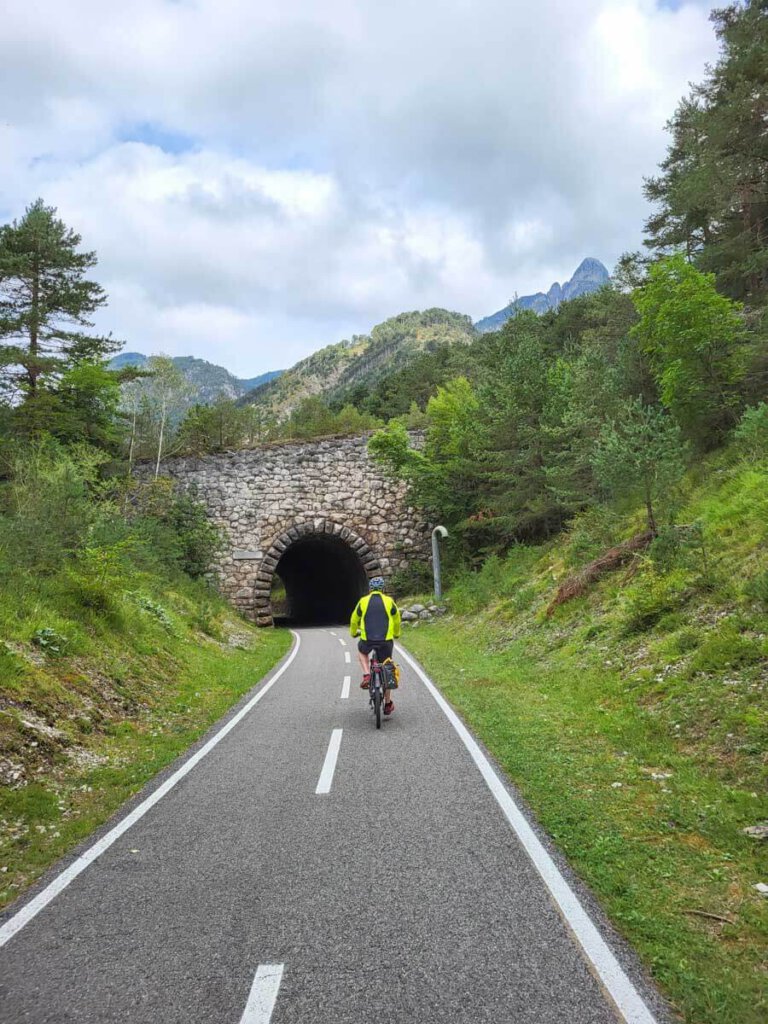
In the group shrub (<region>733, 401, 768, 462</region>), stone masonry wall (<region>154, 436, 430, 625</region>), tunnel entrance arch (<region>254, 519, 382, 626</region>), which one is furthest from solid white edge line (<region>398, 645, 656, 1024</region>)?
tunnel entrance arch (<region>254, 519, 382, 626</region>)

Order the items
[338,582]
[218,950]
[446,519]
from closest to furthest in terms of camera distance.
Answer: [218,950]
[446,519]
[338,582]

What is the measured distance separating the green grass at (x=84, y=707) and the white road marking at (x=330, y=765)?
2.01 m

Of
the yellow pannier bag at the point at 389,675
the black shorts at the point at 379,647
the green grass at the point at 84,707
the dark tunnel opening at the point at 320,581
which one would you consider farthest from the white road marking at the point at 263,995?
the dark tunnel opening at the point at 320,581

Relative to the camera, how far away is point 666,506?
1225 cm

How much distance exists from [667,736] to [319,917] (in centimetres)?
464

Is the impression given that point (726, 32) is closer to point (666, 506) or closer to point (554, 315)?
point (666, 506)

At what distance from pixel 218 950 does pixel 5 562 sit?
9.49 m

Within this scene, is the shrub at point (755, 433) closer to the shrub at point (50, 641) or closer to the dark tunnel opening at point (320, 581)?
the shrub at point (50, 641)

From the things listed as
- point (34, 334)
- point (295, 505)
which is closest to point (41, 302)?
point (34, 334)

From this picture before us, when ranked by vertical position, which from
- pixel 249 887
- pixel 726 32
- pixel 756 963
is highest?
pixel 726 32

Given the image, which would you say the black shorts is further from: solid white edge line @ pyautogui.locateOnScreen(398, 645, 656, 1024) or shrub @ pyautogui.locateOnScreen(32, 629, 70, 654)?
Answer: shrub @ pyautogui.locateOnScreen(32, 629, 70, 654)

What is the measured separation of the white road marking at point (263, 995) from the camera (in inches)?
108

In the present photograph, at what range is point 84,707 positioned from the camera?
8.37m

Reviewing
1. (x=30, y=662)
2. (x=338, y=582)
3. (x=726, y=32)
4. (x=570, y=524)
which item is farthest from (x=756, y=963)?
(x=338, y=582)
